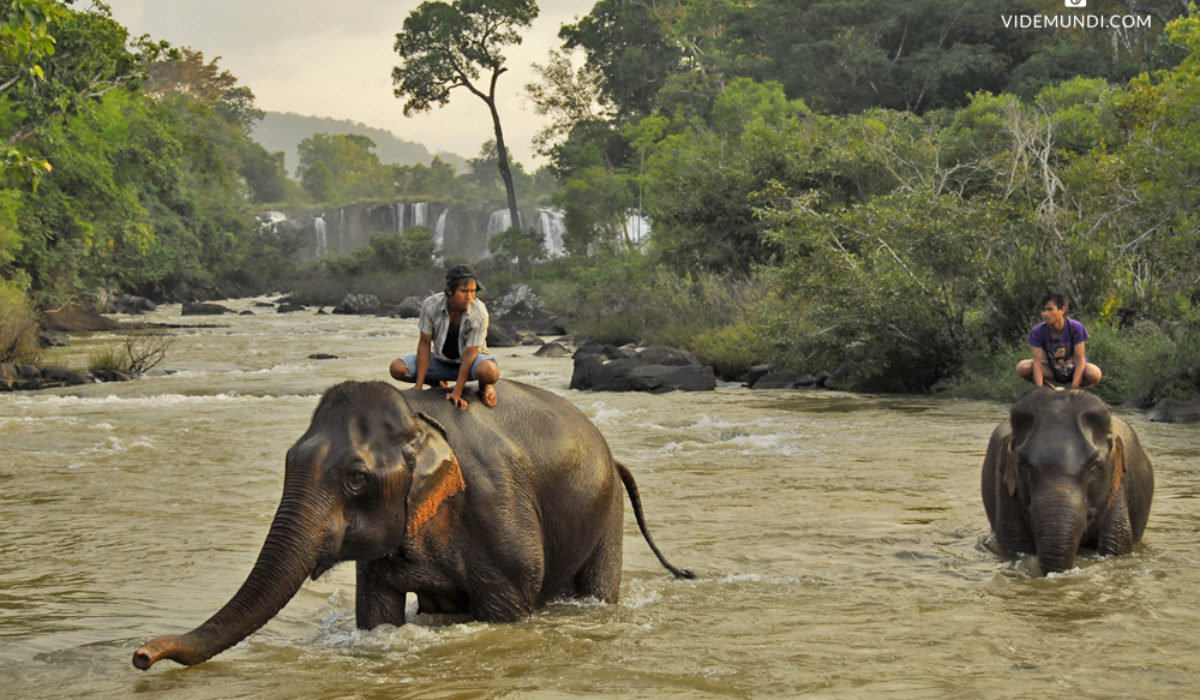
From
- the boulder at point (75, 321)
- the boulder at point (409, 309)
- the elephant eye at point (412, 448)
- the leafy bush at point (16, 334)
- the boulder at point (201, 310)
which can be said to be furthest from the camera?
the boulder at point (409, 309)

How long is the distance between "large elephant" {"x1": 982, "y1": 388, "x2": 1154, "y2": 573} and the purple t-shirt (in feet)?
2.43

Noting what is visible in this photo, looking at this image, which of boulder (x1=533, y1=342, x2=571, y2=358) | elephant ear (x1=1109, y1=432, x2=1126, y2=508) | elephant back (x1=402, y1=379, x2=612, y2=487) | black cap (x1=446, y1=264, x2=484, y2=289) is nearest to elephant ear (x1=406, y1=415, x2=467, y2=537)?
elephant back (x1=402, y1=379, x2=612, y2=487)

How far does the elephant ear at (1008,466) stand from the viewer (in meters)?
7.00

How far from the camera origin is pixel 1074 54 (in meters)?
43.6

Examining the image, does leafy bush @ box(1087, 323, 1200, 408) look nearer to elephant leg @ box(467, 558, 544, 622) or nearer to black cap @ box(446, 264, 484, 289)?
black cap @ box(446, 264, 484, 289)

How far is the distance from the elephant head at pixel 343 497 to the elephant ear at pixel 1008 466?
3.65 metres

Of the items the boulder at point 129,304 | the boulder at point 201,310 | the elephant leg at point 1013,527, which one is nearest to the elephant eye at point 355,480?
the elephant leg at point 1013,527

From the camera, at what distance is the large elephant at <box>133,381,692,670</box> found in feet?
14.4

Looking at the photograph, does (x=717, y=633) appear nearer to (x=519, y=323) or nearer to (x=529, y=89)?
(x=519, y=323)

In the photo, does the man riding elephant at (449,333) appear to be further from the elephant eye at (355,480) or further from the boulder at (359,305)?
the boulder at (359,305)

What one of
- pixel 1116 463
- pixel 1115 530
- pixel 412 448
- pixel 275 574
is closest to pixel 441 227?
pixel 1115 530

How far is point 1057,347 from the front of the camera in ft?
26.6

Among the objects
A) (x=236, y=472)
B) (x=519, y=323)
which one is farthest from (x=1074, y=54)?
(x=236, y=472)

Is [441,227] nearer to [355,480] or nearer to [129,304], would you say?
[129,304]
